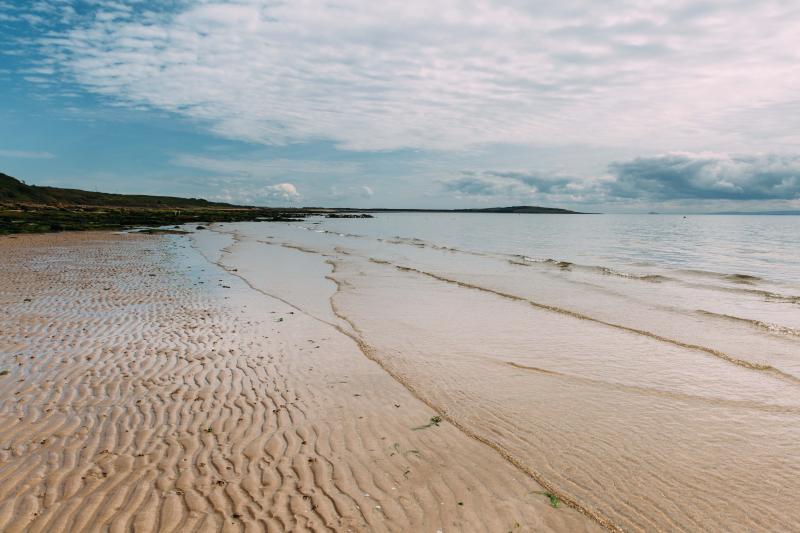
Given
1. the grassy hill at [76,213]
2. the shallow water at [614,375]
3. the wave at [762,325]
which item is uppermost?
the grassy hill at [76,213]

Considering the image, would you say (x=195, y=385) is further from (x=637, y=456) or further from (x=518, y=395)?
(x=637, y=456)

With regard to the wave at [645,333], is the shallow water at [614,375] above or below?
above

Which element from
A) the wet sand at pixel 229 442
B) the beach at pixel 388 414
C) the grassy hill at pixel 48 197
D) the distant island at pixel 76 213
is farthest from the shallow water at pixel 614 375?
the grassy hill at pixel 48 197

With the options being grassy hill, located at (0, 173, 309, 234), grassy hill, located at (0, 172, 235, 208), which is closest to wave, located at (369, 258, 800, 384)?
grassy hill, located at (0, 173, 309, 234)

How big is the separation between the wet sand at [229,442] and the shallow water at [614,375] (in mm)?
835

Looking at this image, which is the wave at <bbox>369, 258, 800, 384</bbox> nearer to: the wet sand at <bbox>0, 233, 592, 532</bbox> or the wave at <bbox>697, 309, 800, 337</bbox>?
the wave at <bbox>697, 309, 800, 337</bbox>

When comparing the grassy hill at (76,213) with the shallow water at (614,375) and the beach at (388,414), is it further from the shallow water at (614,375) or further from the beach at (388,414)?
the shallow water at (614,375)

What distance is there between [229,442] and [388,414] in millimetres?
2981

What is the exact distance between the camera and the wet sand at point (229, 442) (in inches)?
228

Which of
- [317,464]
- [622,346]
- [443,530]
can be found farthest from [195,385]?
[622,346]

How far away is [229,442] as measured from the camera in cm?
757

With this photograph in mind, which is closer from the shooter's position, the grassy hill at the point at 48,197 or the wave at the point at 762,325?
the wave at the point at 762,325

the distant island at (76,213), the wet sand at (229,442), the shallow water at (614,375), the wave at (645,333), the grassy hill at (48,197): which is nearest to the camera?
the wet sand at (229,442)

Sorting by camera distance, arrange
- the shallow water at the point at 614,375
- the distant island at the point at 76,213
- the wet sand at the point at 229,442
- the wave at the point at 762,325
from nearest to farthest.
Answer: the wet sand at the point at 229,442
the shallow water at the point at 614,375
the wave at the point at 762,325
the distant island at the point at 76,213
